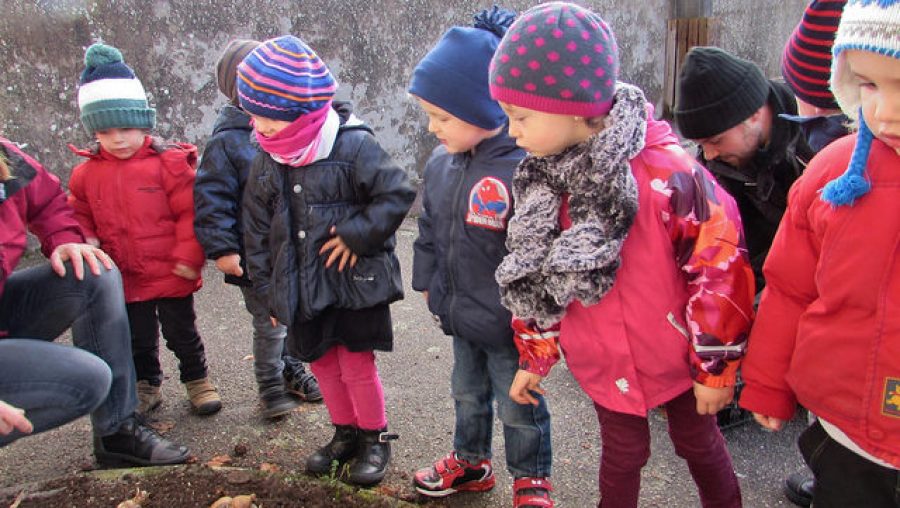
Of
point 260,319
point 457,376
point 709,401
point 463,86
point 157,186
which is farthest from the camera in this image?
point 260,319

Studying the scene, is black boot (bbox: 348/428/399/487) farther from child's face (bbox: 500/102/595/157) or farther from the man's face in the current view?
the man's face

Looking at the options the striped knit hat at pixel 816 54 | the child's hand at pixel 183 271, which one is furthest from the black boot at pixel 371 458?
the striped knit hat at pixel 816 54

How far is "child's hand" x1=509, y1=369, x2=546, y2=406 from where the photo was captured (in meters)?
2.14

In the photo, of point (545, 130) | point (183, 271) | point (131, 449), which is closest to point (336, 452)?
point (131, 449)

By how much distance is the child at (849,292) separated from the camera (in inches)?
53.3

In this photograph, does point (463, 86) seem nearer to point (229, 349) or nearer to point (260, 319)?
point (260, 319)

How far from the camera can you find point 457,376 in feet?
8.49

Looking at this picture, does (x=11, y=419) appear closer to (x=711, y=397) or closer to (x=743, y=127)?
(x=711, y=397)

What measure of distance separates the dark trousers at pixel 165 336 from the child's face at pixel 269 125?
42.1 inches

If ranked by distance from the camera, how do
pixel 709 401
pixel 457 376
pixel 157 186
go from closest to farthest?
pixel 709 401 → pixel 457 376 → pixel 157 186

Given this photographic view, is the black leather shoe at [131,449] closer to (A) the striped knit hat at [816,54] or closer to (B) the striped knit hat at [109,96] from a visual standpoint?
(B) the striped knit hat at [109,96]

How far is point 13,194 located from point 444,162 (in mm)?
1582

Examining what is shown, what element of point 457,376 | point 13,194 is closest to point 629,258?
point 457,376

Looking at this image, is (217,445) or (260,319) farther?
(260,319)
